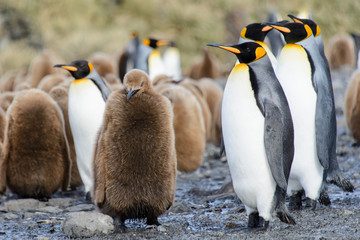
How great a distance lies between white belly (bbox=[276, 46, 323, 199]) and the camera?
4.73m

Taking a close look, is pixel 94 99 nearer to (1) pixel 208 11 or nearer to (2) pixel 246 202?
(2) pixel 246 202

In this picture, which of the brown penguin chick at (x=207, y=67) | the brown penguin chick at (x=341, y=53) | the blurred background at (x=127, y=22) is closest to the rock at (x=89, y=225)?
the brown penguin chick at (x=207, y=67)

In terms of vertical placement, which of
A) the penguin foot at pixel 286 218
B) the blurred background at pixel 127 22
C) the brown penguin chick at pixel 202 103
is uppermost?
the blurred background at pixel 127 22

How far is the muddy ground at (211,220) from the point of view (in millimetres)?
4016

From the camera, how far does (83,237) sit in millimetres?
4258

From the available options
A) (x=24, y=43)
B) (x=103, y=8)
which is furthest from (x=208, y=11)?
(x=24, y=43)

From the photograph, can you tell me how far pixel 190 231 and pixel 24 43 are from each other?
18.8 meters

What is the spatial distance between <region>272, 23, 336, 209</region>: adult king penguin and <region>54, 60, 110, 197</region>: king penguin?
1.94 metres

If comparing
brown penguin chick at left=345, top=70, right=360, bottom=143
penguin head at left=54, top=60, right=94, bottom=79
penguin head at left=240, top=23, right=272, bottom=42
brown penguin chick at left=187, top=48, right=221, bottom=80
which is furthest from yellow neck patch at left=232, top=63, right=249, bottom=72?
brown penguin chick at left=187, top=48, right=221, bottom=80


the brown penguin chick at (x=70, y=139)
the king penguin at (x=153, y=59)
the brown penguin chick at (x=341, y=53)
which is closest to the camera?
the brown penguin chick at (x=70, y=139)

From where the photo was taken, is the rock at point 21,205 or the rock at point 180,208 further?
the rock at point 21,205

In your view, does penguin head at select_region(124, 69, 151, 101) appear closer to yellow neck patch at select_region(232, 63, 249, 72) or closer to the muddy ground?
yellow neck patch at select_region(232, 63, 249, 72)

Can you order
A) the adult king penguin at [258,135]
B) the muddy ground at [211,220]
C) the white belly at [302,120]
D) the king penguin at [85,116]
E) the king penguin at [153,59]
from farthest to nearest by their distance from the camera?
the king penguin at [153,59] → the king penguin at [85,116] → the white belly at [302,120] → the adult king penguin at [258,135] → the muddy ground at [211,220]

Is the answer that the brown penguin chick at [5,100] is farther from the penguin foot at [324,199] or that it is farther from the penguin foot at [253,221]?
the penguin foot at [324,199]
